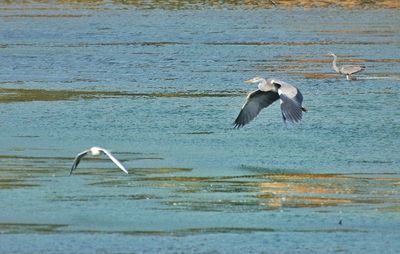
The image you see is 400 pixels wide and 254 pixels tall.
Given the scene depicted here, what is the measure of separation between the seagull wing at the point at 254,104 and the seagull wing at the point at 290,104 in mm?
416

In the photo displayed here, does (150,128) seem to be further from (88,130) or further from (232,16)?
(232,16)

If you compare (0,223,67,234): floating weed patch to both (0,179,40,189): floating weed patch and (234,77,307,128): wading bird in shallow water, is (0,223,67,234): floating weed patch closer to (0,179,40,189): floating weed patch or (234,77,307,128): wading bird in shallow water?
(0,179,40,189): floating weed patch

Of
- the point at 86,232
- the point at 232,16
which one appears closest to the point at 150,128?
the point at 86,232

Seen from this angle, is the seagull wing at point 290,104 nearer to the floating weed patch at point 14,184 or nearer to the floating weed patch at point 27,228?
the floating weed patch at point 14,184

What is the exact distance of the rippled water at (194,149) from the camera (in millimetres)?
8391

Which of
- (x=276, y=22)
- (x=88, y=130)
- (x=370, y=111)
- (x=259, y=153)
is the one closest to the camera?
(x=259, y=153)

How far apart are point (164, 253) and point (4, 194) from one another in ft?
7.58

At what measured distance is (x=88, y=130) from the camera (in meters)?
13.0

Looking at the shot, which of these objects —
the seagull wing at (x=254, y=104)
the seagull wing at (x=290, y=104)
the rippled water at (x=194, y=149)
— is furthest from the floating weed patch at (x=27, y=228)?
the seagull wing at (x=254, y=104)

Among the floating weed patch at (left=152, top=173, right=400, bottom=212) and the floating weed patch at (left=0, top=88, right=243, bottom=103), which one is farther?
the floating weed patch at (left=0, top=88, right=243, bottom=103)

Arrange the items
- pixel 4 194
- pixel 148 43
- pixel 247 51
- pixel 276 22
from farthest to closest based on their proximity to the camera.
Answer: pixel 276 22, pixel 148 43, pixel 247 51, pixel 4 194

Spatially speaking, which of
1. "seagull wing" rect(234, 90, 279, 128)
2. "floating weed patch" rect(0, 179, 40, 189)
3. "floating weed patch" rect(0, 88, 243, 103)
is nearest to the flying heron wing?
"seagull wing" rect(234, 90, 279, 128)

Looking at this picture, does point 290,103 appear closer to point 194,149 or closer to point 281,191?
point 194,149

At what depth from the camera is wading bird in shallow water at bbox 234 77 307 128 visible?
11992mm
